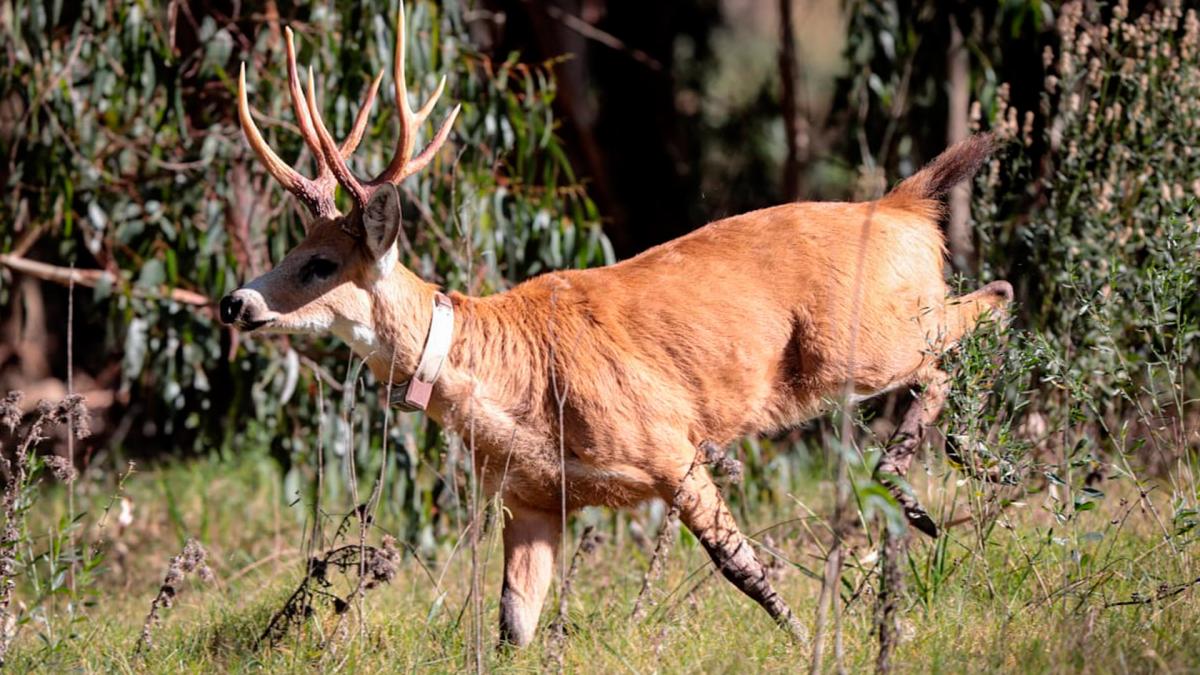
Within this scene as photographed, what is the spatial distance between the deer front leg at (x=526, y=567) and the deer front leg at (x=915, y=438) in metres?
1.28

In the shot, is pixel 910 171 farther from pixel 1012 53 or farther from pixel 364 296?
pixel 364 296

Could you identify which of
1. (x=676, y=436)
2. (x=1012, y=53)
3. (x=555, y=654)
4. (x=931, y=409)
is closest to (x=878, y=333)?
(x=931, y=409)

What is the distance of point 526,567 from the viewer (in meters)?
5.60

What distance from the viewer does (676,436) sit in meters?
5.47

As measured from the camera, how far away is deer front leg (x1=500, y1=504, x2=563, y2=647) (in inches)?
217

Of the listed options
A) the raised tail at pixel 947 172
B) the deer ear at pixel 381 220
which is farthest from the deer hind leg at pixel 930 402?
the deer ear at pixel 381 220

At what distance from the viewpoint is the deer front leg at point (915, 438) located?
5.34m

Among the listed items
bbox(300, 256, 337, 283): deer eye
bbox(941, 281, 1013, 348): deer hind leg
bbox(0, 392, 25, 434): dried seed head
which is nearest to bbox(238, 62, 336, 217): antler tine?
bbox(300, 256, 337, 283): deer eye

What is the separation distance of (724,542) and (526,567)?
2.75ft

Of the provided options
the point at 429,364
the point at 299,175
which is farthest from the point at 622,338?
the point at 299,175

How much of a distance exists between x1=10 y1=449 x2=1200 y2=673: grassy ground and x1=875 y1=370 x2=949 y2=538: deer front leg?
0.44 ft

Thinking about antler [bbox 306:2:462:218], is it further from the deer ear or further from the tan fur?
the tan fur

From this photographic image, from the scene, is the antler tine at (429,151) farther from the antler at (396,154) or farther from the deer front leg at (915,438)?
the deer front leg at (915,438)

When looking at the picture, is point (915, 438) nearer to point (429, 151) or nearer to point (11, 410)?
point (429, 151)
